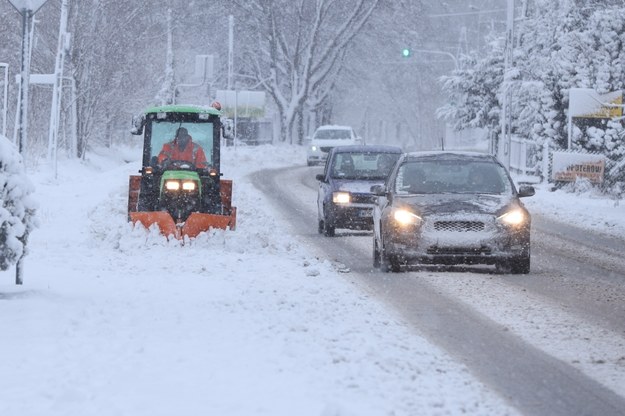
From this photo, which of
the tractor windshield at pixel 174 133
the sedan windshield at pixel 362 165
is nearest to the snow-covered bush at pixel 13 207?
the tractor windshield at pixel 174 133

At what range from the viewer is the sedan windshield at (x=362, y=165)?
23.5 m

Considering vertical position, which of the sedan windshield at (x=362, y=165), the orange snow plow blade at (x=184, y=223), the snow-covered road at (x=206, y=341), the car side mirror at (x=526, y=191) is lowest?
the snow-covered road at (x=206, y=341)

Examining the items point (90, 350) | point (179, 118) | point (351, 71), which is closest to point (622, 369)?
point (90, 350)

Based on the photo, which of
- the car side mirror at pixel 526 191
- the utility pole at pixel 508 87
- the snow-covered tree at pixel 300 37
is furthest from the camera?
the snow-covered tree at pixel 300 37

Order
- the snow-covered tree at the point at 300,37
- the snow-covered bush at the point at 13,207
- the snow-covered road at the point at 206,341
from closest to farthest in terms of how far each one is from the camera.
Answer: the snow-covered road at the point at 206,341, the snow-covered bush at the point at 13,207, the snow-covered tree at the point at 300,37

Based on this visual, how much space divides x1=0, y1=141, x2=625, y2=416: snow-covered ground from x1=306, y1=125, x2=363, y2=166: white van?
41672mm

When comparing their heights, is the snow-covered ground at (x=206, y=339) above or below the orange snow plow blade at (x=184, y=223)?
below

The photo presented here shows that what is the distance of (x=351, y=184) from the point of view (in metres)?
22.8

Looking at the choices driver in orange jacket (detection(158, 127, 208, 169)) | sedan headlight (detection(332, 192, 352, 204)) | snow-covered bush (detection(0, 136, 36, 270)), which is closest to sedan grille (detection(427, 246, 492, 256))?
driver in orange jacket (detection(158, 127, 208, 169))

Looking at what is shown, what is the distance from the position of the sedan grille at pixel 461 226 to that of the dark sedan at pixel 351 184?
21.5ft

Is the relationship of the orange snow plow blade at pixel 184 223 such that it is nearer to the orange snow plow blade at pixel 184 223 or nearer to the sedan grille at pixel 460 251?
the orange snow plow blade at pixel 184 223

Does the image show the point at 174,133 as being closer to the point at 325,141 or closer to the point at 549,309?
the point at 549,309

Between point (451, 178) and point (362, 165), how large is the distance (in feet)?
21.6

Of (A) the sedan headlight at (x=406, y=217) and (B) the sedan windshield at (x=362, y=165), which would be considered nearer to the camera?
(A) the sedan headlight at (x=406, y=217)
